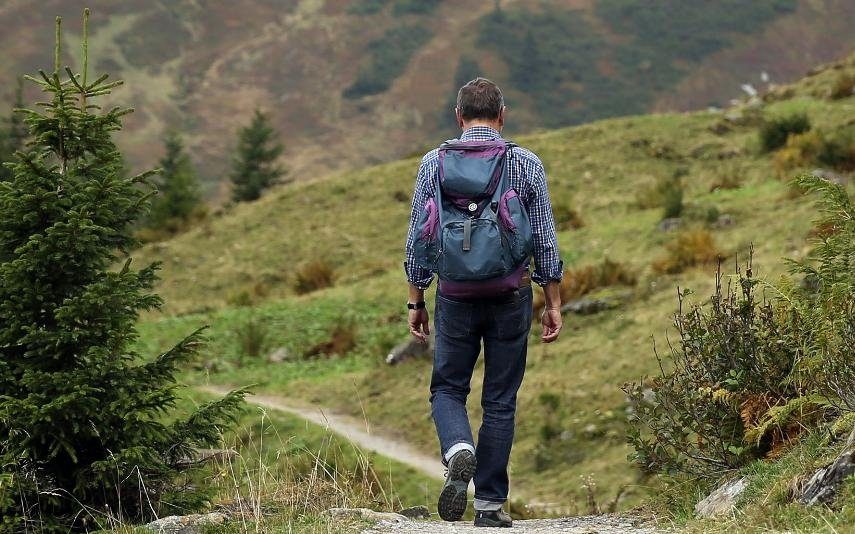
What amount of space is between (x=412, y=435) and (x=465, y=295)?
7546 millimetres

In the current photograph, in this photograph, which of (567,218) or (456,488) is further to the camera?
(567,218)

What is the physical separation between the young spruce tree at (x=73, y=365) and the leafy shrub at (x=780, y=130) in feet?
57.1

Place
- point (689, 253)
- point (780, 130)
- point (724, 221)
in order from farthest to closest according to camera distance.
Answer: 1. point (780, 130)
2. point (724, 221)
3. point (689, 253)

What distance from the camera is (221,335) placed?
18.4 metres

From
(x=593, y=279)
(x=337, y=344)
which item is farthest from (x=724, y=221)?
(x=337, y=344)

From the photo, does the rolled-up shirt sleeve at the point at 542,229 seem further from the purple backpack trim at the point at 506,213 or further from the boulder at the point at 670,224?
the boulder at the point at 670,224

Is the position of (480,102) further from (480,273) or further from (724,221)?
(724,221)

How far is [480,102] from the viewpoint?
5.43 meters

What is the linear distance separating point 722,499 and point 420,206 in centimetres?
192

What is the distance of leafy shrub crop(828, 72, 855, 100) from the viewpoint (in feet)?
82.1

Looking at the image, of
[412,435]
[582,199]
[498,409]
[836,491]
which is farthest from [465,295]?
[582,199]

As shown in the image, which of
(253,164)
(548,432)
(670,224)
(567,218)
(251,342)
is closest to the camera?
(548,432)

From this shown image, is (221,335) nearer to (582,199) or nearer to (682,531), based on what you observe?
(582,199)

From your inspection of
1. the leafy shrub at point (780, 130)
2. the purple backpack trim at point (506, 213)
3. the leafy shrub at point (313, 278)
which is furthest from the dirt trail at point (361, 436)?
the leafy shrub at point (780, 130)
